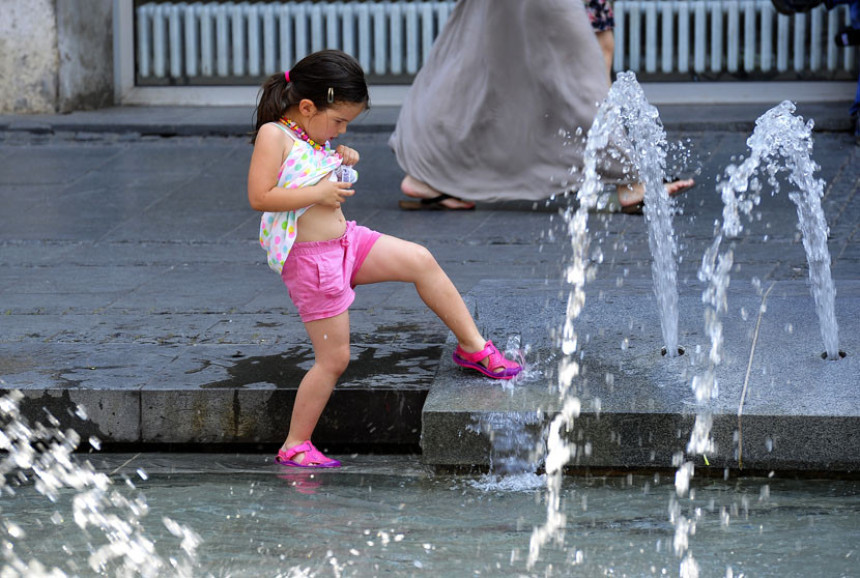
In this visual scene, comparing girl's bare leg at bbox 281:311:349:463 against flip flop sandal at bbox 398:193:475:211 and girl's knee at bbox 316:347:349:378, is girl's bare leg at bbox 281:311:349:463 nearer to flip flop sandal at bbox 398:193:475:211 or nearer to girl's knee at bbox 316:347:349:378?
girl's knee at bbox 316:347:349:378

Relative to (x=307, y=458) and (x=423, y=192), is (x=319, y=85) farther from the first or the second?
(x=423, y=192)

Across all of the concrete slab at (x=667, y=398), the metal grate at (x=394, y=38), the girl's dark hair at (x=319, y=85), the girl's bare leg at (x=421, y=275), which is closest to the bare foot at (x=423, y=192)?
the concrete slab at (x=667, y=398)

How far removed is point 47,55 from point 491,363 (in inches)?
302

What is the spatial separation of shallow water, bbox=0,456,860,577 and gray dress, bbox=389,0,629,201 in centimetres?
375

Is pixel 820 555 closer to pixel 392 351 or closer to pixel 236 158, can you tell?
pixel 392 351

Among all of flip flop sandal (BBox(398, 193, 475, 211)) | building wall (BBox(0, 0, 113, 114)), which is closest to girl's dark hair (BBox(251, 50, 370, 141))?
flip flop sandal (BBox(398, 193, 475, 211))

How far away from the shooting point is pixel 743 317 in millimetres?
4723

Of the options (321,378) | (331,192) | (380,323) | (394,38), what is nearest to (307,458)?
(321,378)

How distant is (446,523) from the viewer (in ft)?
11.5

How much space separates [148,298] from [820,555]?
10.4ft

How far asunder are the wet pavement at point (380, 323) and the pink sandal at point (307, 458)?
7.4 inches

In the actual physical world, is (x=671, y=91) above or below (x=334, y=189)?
below

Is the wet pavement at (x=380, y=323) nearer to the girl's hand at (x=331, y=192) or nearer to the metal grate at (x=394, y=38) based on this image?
the girl's hand at (x=331, y=192)

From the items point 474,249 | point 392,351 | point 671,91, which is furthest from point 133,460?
point 671,91
